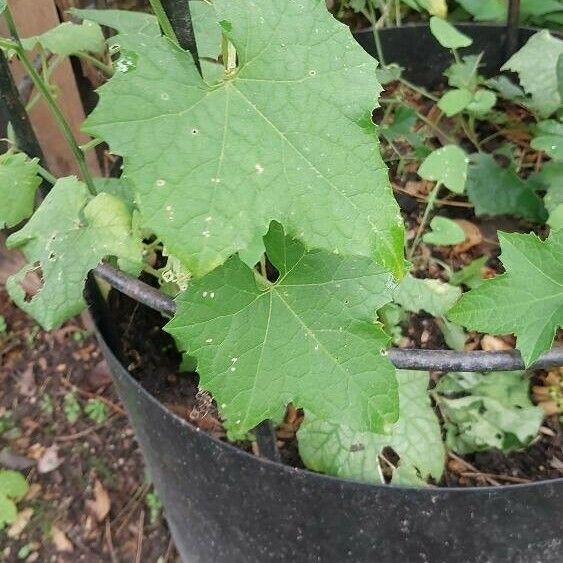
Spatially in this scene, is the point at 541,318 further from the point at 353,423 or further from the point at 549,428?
the point at 549,428

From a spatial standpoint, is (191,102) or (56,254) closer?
(191,102)

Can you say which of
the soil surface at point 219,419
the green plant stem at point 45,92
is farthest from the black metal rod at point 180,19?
the soil surface at point 219,419

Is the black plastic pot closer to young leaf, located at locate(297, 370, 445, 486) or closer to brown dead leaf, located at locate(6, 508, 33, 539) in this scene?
young leaf, located at locate(297, 370, 445, 486)

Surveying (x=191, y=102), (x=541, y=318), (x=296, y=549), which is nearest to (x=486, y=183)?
(x=541, y=318)

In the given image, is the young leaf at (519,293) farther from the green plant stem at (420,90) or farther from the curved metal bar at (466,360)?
the green plant stem at (420,90)

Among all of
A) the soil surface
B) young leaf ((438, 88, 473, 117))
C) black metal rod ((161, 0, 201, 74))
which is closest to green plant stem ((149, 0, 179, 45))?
black metal rod ((161, 0, 201, 74))

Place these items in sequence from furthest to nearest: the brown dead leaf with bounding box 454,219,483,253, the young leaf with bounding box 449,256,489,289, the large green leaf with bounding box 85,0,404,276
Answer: the brown dead leaf with bounding box 454,219,483,253, the young leaf with bounding box 449,256,489,289, the large green leaf with bounding box 85,0,404,276
